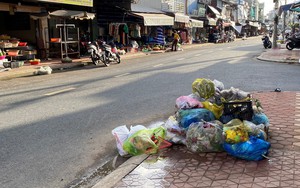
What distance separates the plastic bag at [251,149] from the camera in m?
4.20

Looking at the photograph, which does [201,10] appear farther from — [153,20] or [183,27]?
[153,20]

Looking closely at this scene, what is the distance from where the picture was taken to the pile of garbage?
14.3ft

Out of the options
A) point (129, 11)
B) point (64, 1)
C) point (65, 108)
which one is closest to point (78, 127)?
point (65, 108)

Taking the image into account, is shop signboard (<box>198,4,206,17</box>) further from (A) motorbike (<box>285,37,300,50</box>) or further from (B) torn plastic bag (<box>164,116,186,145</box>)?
(B) torn plastic bag (<box>164,116,186,145</box>)

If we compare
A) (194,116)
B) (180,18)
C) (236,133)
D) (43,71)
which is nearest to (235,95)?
(194,116)

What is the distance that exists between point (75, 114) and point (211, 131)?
343cm

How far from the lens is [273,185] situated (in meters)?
3.50

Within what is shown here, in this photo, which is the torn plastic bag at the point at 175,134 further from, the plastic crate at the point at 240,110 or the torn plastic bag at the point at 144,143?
the plastic crate at the point at 240,110

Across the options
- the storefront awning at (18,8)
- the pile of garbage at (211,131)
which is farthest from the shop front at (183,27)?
the pile of garbage at (211,131)

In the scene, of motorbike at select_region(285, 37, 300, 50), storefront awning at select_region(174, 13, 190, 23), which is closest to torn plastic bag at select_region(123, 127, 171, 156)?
motorbike at select_region(285, 37, 300, 50)

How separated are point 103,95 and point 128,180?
5227 millimetres

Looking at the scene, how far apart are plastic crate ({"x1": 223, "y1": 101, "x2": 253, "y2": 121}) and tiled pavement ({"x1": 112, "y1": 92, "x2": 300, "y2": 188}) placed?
515 millimetres

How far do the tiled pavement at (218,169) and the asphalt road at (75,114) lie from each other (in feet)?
2.89

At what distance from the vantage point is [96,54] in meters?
16.9
